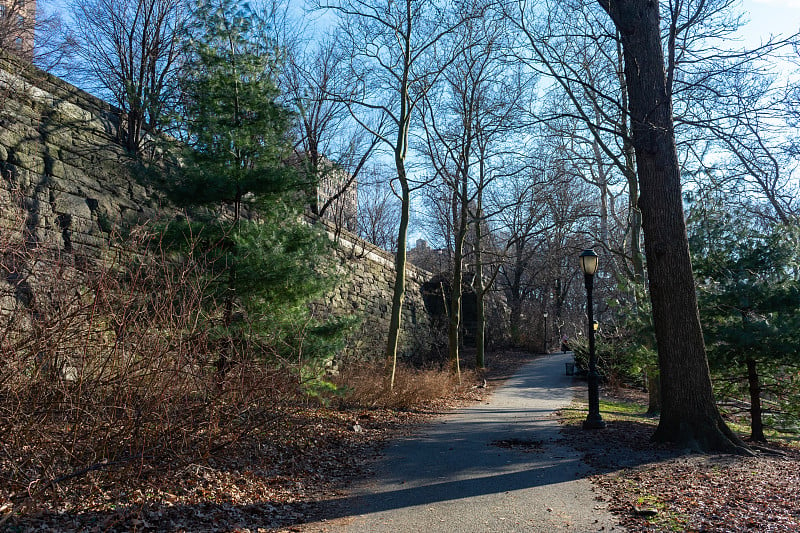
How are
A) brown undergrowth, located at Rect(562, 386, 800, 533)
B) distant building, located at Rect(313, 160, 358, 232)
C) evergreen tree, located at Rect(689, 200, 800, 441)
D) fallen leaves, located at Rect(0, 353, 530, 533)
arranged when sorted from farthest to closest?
distant building, located at Rect(313, 160, 358, 232) < evergreen tree, located at Rect(689, 200, 800, 441) < brown undergrowth, located at Rect(562, 386, 800, 533) < fallen leaves, located at Rect(0, 353, 530, 533)

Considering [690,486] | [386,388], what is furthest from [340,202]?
[690,486]

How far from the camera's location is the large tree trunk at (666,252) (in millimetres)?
7641

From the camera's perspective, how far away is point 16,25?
11492 mm

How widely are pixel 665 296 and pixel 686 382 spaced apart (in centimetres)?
120

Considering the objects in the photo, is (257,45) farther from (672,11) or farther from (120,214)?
(672,11)

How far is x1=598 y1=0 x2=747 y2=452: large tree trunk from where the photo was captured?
7641 millimetres

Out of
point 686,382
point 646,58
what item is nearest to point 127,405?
point 686,382

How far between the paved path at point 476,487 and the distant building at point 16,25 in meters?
10.0

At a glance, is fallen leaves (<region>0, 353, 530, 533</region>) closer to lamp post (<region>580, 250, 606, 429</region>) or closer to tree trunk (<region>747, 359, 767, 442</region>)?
lamp post (<region>580, 250, 606, 429</region>)

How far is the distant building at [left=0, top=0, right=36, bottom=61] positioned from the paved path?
1005 centimetres

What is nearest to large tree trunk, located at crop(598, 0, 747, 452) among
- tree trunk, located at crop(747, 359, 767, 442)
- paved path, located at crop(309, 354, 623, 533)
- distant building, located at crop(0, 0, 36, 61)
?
paved path, located at crop(309, 354, 623, 533)

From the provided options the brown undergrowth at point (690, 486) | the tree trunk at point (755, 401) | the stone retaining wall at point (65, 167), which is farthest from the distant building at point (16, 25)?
the tree trunk at point (755, 401)

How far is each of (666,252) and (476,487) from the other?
444cm

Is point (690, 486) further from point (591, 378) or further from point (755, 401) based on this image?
point (755, 401)
